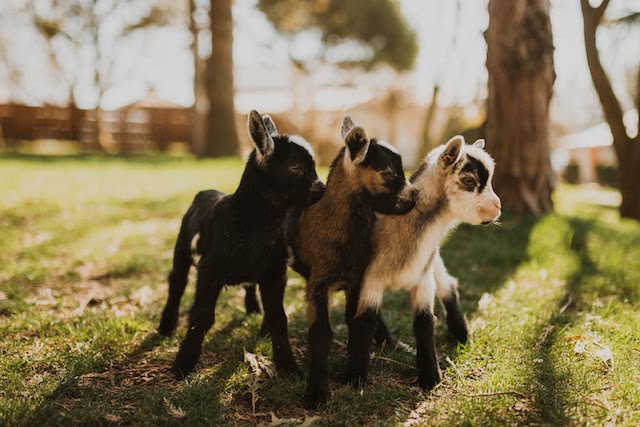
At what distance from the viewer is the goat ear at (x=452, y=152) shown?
11.2 ft

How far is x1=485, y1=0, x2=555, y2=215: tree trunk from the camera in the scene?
24.5 feet

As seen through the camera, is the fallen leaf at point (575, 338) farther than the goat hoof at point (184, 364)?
Yes

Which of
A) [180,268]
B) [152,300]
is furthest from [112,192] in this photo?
[180,268]

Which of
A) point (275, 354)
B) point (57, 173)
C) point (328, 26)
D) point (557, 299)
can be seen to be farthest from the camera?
point (328, 26)

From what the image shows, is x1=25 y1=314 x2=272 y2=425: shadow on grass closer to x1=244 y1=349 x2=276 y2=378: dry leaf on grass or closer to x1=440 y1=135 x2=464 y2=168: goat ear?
x1=244 y1=349 x2=276 y2=378: dry leaf on grass

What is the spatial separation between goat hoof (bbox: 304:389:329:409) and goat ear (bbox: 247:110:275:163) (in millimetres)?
1457

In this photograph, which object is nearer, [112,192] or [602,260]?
[602,260]

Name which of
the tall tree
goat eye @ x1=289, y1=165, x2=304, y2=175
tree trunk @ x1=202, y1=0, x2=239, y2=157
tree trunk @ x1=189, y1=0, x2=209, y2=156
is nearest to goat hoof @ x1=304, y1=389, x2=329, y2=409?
goat eye @ x1=289, y1=165, x2=304, y2=175

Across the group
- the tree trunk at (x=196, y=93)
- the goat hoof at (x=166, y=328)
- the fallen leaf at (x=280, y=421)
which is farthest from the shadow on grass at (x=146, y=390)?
the tree trunk at (x=196, y=93)

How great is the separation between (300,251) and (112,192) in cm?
764

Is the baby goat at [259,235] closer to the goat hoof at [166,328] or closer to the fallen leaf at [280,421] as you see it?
the fallen leaf at [280,421]

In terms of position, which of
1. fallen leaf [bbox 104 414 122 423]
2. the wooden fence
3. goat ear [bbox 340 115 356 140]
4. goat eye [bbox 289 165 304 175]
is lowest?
fallen leaf [bbox 104 414 122 423]

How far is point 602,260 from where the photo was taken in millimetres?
6141

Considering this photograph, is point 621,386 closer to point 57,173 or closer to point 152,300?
point 152,300
